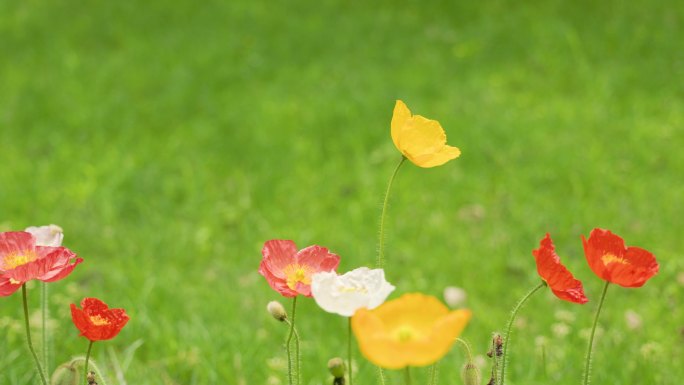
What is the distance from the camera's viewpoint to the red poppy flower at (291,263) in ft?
3.61

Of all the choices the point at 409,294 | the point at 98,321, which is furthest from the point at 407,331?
the point at 98,321

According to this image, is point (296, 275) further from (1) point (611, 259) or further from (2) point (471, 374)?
(1) point (611, 259)

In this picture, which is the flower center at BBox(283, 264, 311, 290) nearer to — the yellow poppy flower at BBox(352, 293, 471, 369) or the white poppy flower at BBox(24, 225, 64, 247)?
the yellow poppy flower at BBox(352, 293, 471, 369)

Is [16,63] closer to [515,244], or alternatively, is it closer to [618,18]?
[515,244]

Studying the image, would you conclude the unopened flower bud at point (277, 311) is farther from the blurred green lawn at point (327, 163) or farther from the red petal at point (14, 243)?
the blurred green lawn at point (327, 163)

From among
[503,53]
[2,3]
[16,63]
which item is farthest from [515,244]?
[2,3]

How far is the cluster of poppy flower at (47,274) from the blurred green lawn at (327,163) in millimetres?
973

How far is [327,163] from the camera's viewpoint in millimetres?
4117

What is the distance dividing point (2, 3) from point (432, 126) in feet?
19.5

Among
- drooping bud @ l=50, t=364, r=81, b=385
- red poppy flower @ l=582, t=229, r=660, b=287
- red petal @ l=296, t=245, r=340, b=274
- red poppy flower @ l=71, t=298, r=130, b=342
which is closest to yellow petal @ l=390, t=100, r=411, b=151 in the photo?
red petal @ l=296, t=245, r=340, b=274

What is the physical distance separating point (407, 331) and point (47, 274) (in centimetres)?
51

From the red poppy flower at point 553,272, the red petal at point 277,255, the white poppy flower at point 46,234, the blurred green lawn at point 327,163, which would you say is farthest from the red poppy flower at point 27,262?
Result: the blurred green lawn at point 327,163

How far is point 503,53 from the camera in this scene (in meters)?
5.33

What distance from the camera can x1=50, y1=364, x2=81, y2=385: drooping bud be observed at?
3.83ft
